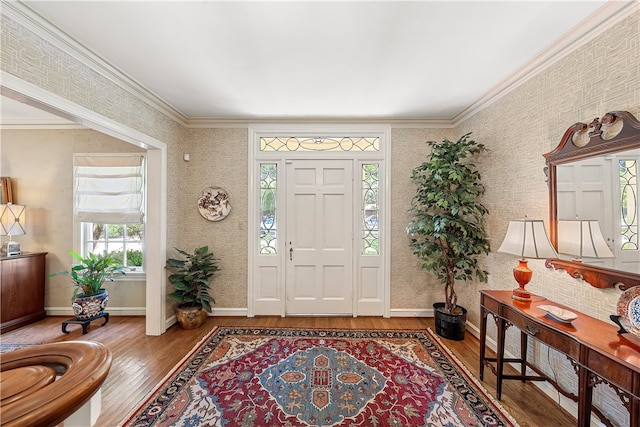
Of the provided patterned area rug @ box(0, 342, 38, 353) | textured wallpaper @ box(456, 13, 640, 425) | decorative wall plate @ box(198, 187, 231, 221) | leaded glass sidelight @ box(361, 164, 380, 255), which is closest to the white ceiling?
textured wallpaper @ box(456, 13, 640, 425)

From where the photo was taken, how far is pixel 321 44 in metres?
1.88

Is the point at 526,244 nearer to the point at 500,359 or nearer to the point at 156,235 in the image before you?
the point at 500,359

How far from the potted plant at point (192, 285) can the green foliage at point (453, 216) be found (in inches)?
102

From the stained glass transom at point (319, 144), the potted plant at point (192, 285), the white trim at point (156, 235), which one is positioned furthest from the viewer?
the stained glass transom at point (319, 144)

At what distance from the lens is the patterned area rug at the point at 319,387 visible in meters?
1.76

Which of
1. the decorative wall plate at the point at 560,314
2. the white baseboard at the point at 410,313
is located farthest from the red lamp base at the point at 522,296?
the white baseboard at the point at 410,313

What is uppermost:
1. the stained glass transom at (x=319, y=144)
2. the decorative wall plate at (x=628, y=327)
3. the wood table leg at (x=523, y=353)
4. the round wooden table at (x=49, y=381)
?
the stained glass transom at (x=319, y=144)

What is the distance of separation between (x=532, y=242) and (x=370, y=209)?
6.05ft

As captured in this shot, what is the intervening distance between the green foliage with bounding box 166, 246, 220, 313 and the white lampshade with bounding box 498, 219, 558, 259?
3138 millimetres

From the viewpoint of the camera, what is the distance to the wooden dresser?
2930 mm

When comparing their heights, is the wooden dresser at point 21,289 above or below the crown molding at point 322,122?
below

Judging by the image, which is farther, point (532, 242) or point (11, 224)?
point (11, 224)

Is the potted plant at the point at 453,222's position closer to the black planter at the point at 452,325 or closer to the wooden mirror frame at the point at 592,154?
the black planter at the point at 452,325

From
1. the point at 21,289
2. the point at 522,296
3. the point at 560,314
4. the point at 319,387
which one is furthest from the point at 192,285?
the point at 560,314
